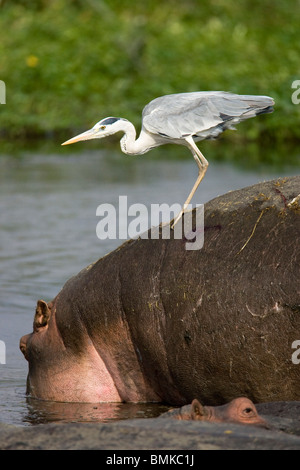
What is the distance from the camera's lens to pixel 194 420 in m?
4.28

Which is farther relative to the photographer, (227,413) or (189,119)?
(189,119)

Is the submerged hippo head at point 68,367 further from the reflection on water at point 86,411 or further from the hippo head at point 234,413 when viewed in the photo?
the hippo head at point 234,413

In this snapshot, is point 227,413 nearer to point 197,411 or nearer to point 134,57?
point 197,411

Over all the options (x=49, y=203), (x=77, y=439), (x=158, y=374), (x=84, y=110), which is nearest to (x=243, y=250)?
(x=158, y=374)

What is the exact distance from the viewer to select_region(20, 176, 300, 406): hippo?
16.4 ft

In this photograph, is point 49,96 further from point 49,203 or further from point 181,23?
point 49,203

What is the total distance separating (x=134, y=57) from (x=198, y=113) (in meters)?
17.0

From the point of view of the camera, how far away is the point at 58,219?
1196 cm

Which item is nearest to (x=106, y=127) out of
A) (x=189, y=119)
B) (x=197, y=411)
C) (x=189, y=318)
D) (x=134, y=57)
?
(x=189, y=119)

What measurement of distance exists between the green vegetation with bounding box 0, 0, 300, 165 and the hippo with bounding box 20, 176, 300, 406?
13.5 m

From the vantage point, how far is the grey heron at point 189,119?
552cm

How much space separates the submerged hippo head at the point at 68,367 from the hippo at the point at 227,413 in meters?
1.28

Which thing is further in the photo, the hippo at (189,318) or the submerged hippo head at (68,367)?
the submerged hippo head at (68,367)

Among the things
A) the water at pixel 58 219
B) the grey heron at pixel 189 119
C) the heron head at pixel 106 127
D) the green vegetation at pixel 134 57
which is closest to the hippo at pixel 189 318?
the water at pixel 58 219
